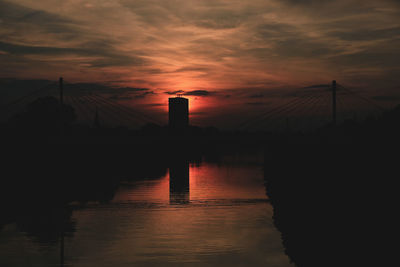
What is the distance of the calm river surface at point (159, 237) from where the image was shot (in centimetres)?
1625

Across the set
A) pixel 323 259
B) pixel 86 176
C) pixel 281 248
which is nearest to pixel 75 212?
pixel 281 248

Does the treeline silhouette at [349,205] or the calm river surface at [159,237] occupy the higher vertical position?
the treeline silhouette at [349,205]

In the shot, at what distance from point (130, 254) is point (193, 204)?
14.3m

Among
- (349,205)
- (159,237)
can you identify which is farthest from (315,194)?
(159,237)

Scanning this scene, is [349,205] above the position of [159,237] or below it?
above

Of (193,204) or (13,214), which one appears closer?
(13,214)

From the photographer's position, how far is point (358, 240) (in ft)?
53.5

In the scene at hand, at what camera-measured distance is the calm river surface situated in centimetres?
1625

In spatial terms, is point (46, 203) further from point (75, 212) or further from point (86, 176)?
point (86, 176)

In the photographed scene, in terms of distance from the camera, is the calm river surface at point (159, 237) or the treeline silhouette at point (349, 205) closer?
the treeline silhouette at point (349, 205)

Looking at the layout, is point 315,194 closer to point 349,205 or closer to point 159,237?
point 349,205

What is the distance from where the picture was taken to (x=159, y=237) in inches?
778

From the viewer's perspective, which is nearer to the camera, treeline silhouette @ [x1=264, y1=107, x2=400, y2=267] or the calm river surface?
treeline silhouette @ [x1=264, y1=107, x2=400, y2=267]

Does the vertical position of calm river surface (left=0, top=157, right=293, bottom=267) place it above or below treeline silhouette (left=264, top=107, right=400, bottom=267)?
below
